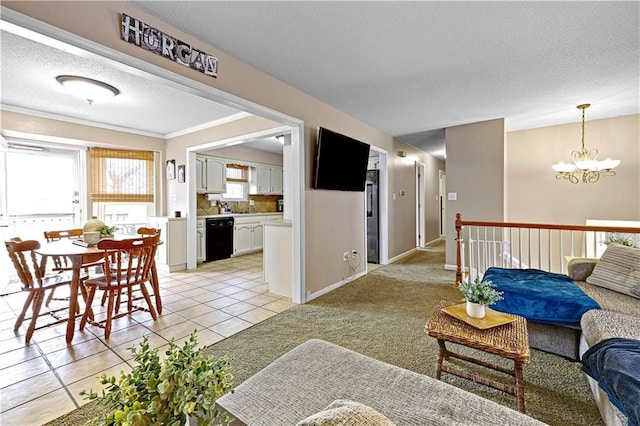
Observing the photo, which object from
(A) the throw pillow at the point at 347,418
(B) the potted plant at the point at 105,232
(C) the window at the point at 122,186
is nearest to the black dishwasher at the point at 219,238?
(C) the window at the point at 122,186

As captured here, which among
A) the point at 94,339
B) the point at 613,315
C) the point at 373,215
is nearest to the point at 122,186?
the point at 94,339

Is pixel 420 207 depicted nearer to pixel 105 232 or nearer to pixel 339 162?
pixel 339 162

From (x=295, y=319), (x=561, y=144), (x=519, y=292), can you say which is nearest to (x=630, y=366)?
(x=519, y=292)

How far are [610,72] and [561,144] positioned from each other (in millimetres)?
2283

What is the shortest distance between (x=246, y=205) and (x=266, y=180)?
30.7 inches

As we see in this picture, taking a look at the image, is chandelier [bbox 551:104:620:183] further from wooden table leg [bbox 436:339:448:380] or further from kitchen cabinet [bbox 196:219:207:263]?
kitchen cabinet [bbox 196:219:207:263]

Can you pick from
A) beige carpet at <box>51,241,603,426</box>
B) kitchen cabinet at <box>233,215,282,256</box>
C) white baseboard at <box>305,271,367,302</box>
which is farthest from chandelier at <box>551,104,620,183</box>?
kitchen cabinet at <box>233,215,282,256</box>

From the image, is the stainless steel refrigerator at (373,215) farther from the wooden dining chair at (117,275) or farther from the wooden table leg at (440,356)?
the wooden dining chair at (117,275)

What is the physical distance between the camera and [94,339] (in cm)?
235

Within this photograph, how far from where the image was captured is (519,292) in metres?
2.10

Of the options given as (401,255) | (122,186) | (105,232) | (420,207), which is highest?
(122,186)

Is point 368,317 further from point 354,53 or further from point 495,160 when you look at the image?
point 495,160

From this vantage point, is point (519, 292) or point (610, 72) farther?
point (610, 72)

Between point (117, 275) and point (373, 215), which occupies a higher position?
point (373, 215)
